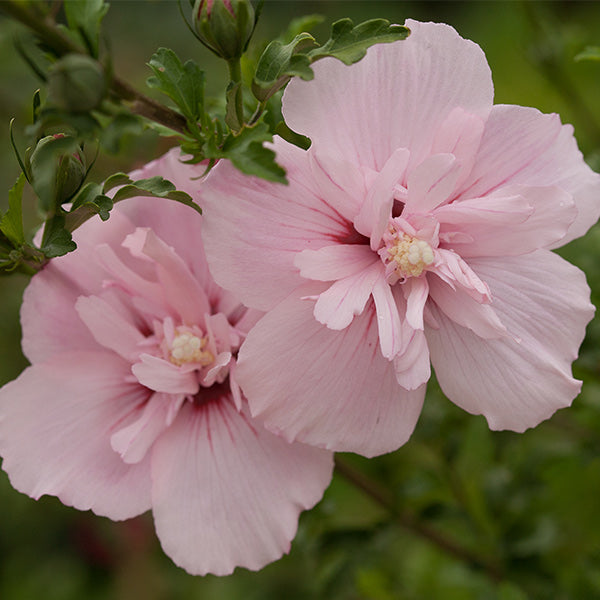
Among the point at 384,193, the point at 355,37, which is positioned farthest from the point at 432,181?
the point at 355,37

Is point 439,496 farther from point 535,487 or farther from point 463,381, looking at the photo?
point 463,381

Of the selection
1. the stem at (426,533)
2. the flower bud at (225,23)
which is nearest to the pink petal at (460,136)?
the flower bud at (225,23)

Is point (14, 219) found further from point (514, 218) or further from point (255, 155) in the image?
point (514, 218)

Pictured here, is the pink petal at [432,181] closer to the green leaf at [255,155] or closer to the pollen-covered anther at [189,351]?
the green leaf at [255,155]

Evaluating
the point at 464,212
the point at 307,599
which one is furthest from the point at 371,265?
Result: the point at 307,599

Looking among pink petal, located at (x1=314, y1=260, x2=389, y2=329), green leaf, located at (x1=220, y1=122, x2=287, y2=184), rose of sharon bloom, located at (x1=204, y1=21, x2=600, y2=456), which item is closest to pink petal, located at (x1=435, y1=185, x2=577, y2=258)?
rose of sharon bloom, located at (x1=204, y1=21, x2=600, y2=456)

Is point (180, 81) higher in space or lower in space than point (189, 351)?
higher
